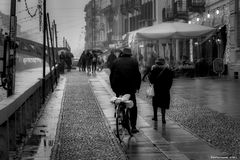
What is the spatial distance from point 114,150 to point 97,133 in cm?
218

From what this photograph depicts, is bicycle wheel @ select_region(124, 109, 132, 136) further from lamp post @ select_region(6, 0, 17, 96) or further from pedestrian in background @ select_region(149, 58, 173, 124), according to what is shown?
pedestrian in background @ select_region(149, 58, 173, 124)

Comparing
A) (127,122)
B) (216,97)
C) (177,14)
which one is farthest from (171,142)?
(177,14)

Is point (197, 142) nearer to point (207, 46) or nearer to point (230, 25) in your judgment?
point (230, 25)

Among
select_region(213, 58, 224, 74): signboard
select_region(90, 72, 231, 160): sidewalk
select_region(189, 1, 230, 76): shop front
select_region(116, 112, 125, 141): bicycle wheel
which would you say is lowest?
select_region(90, 72, 231, 160): sidewalk

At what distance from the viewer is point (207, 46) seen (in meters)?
39.3

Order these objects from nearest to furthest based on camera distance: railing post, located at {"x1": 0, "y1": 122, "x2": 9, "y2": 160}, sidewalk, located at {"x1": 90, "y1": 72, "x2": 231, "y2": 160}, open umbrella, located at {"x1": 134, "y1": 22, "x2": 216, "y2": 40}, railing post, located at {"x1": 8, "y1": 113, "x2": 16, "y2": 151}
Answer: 1. railing post, located at {"x1": 0, "y1": 122, "x2": 9, "y2": 160}
2. sidewalk, located at {"x1": 90, "y1": 72, "x2": 231, "y2": 160}
3. railing post, located at {"x1": 8, "y1": 113, "x2": 16, "y2": 151}
4. open umbrella, located at {"x1": 134, "y1": 22, "x2": 216, "y2": 40}

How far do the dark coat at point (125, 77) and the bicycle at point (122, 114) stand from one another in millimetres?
377

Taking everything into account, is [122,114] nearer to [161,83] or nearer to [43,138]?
[43,138]

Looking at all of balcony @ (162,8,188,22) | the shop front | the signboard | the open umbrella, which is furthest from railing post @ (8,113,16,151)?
balcony @ (162,8,188,22)

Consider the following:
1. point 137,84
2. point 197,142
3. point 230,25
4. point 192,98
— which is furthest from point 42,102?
point 230,25

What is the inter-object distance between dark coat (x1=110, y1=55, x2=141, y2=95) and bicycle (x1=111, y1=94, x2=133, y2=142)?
0.38 meters

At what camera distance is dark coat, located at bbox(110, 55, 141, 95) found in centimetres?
1149

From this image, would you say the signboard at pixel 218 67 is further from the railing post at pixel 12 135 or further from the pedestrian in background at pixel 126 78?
the railing post at pixel 12 135

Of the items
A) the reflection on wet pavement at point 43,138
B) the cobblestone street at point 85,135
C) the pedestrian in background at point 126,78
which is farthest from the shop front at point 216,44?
the pedestrian in background at point 126,78
